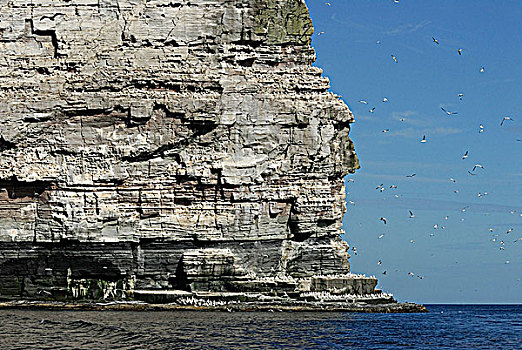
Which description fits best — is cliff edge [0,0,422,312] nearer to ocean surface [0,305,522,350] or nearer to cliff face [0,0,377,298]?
cliff face [0,0,377,298]

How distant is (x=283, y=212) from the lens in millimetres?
37156

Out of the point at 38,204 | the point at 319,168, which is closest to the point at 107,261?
the point at 38,204

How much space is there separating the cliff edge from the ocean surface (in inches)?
122

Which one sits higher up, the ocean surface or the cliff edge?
the cliff edge

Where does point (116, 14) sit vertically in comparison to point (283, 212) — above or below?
above

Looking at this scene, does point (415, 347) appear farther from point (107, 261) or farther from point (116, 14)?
point (116, 14)

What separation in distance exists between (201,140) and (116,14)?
7599 millimetres

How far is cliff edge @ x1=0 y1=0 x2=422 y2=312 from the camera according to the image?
3597cm

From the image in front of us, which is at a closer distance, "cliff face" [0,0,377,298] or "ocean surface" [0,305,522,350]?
"ocean surface" [0,305,522,350]

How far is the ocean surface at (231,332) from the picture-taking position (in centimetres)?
2316

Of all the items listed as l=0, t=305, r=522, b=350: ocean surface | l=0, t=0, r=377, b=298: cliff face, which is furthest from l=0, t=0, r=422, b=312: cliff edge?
l=0, t=305, r=522, b=350: ocean surface

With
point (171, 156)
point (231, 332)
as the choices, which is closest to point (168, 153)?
point (171, 156)

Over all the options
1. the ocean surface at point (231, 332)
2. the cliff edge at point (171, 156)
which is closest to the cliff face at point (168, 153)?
the cliff edge at point (171, 156)

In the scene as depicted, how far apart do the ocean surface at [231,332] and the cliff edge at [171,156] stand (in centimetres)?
310
